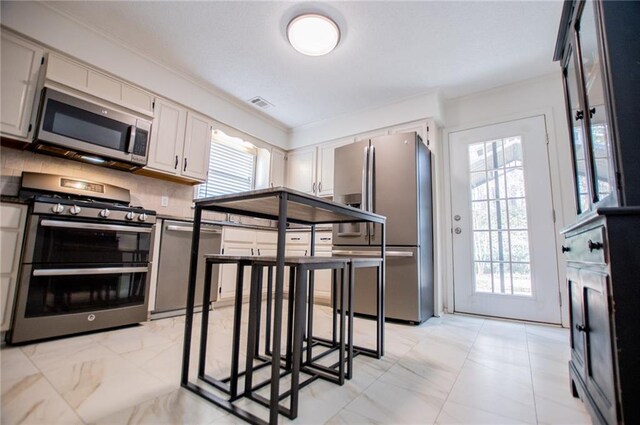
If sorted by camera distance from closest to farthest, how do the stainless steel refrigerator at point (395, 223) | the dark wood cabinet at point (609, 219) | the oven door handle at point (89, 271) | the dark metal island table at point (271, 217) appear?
1. the dark wood cabinet at point (609, 219)
2. the dark metal island table at point (271, 217)
3. the oven door handle at point (89, 271)
4. the stainless steel refrigerator at point (395, 223)

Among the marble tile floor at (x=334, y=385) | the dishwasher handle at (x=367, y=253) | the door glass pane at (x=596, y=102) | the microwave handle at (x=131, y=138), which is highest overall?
the microwave handle at (x=131, y=138)

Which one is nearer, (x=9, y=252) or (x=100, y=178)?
(x=9, y=252)

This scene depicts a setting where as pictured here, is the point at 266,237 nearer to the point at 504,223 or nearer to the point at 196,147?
the point at 196,147

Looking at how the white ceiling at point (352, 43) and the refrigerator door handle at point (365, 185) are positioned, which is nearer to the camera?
the white ceiling at point (352, 43)

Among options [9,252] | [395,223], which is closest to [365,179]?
[395,223]

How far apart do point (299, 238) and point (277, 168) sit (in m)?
1.23

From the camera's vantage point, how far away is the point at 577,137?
147 centimetres

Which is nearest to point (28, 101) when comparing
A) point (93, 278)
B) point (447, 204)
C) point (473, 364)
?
point (93, 278)

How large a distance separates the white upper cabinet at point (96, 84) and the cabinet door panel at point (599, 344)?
3274mm

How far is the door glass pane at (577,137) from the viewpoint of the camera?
4.45ft

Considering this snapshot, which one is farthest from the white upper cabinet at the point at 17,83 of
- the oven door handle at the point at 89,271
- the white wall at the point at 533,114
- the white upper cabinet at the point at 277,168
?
the white wall at the point at 533,114

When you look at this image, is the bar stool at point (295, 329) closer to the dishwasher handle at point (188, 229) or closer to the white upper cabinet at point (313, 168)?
the dishwasher handle at point (188, 229)

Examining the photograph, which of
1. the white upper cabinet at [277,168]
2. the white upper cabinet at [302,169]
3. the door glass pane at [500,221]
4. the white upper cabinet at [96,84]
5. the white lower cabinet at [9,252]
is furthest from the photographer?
the white upper cabinet at [277,168]

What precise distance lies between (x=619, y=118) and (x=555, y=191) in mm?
2364
